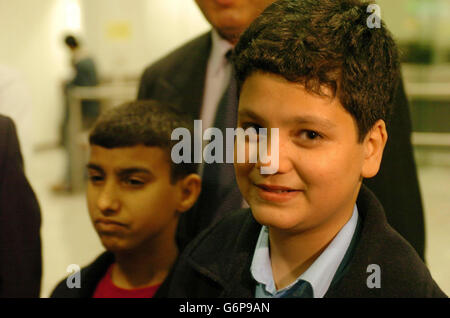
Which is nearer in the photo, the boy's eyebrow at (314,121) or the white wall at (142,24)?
the boy's eyebrow at (314,121)

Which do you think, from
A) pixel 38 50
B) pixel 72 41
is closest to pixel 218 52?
pixel 72 41

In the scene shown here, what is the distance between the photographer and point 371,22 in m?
0.58

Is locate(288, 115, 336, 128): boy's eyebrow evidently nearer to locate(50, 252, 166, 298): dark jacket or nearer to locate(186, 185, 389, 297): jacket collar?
locate(186, 185, 389, 297): jacket collar

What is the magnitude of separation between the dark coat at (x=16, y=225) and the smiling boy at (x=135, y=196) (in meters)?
0.07

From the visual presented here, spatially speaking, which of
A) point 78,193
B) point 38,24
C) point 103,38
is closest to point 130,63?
point 103,38

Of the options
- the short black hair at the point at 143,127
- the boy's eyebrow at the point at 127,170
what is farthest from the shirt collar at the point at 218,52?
the boy's eyebrow at the point at 127,170

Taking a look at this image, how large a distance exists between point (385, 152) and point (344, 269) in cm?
23

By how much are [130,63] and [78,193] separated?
1.32ft

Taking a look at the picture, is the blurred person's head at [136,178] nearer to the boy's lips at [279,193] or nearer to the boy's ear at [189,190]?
the boy's ear at [189,190]

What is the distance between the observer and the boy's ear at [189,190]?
0.92m

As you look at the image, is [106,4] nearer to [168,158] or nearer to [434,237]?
[168,158]

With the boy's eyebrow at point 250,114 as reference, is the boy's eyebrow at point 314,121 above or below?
below

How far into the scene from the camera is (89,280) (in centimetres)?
94

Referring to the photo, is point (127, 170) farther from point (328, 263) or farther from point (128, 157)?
point (328, 263)
